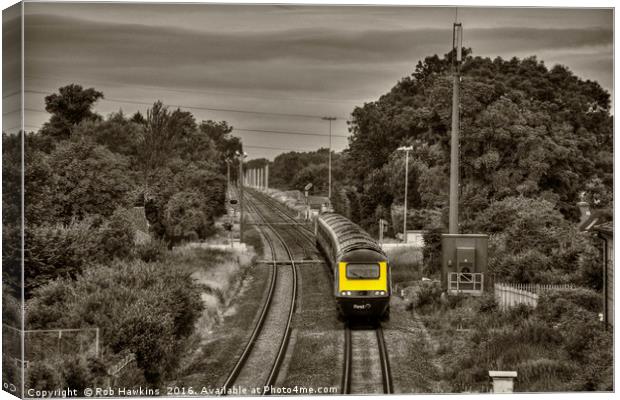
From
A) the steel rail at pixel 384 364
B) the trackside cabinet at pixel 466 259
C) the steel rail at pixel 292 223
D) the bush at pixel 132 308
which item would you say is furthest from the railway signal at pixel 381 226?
the bush at pixel 132 308

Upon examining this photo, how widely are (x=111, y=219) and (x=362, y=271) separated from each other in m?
7.27

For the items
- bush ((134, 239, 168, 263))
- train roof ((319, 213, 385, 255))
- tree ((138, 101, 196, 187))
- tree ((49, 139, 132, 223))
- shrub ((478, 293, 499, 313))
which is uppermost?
tree ((138, 101, 196, 187))

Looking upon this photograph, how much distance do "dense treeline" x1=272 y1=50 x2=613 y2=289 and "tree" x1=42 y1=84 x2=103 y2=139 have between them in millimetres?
5479

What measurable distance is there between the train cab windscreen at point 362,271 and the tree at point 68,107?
7633 mm

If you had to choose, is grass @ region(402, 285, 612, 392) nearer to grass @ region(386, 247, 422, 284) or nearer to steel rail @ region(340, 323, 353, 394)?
steel rail @ region(340, 323, 353, 394)

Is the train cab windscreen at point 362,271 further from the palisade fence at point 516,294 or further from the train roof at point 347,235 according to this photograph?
the palisade fence at point 516,294

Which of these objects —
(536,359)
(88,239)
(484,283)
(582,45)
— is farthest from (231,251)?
(582,45)

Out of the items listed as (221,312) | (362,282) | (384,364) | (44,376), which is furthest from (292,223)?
(44,376)

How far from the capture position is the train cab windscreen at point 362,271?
1989cm

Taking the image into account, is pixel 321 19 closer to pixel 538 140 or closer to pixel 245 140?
pixel 245 140

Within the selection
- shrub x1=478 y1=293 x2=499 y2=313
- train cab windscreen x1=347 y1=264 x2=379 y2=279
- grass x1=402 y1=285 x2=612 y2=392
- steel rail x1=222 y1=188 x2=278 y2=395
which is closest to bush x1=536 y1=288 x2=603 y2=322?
grass x1=402 y1=285 x2=612 y2=392

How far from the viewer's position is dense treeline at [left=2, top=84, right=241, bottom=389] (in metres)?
16.6

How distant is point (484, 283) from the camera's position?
18875 mm

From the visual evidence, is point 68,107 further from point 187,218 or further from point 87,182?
point 187,218
